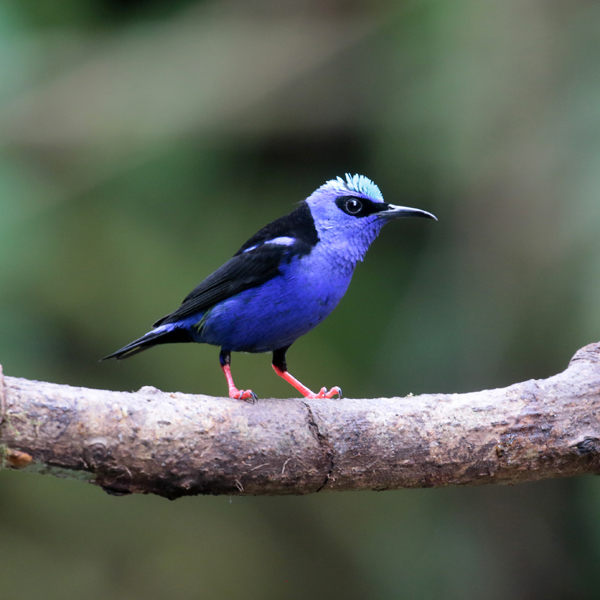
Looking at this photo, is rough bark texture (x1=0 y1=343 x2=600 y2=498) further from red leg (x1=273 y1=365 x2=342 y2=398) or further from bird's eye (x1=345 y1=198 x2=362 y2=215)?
bird's eye (x1=345 y1=198 x2=362 y2=215)

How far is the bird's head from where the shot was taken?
3656 mm

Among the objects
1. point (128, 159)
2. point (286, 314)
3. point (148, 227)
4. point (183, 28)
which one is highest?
point (183, 28)

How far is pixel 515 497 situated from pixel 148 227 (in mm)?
3386

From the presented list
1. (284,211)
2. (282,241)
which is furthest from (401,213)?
(284,211)

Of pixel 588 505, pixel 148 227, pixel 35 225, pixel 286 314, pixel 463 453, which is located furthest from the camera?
pixel 148 227

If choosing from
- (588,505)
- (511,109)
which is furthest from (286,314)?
(511,109)

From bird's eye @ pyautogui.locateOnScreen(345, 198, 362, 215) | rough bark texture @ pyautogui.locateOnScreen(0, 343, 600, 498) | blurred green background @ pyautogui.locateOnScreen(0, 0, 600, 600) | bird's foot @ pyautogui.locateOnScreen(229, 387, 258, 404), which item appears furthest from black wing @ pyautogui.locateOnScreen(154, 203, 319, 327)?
blurred green background @ pyautogui.locateOnScreen(0, 0, 600, 600)

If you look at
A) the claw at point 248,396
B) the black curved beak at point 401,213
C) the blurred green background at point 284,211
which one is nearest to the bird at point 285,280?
the black curved beak at point 401,213

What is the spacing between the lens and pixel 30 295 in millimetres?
5676

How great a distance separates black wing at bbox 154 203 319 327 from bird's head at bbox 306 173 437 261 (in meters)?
0.07

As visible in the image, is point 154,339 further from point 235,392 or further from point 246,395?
point 246,395

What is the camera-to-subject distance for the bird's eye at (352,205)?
3723mm

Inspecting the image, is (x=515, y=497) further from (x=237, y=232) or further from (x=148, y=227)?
(x=148, y=227)

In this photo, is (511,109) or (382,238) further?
(382,238)
